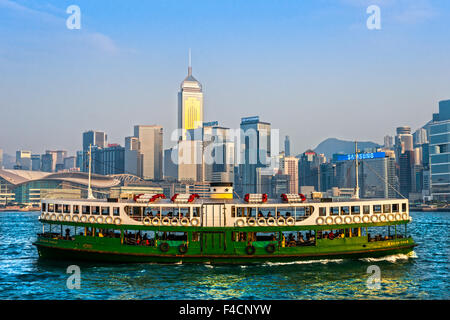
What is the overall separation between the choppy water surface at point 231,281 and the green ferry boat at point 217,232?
35.2 inches

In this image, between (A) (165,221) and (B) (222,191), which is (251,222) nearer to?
(B) (222,191)

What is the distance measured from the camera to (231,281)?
29.6 meters

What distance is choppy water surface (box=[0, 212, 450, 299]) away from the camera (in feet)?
87.6

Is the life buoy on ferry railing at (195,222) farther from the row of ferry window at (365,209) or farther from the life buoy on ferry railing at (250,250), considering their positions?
the row of ferry window at (365,209)

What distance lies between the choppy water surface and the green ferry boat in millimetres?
894

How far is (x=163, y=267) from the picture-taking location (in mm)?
33344

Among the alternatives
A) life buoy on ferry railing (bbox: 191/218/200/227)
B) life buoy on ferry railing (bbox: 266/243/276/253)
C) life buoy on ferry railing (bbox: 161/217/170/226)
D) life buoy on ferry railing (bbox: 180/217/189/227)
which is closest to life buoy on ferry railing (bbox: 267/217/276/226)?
life buoy on ferry railing (bbox: 266/243/276/253)

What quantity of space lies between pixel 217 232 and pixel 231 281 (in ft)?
16.8

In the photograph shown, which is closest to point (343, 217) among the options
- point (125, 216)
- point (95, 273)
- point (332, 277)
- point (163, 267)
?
point (332, 277)

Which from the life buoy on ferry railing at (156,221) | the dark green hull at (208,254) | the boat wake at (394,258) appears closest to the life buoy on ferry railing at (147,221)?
the life buoy on ferry railing at (156,221)

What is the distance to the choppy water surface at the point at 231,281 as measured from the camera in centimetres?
2669

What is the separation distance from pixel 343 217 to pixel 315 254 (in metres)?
3.83

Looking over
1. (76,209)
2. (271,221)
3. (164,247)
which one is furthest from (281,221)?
→ (76,209)

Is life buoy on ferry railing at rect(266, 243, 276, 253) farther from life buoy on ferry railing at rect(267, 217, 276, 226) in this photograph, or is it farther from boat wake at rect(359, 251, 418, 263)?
boat wake at rect(359, 251, 418, 263)
